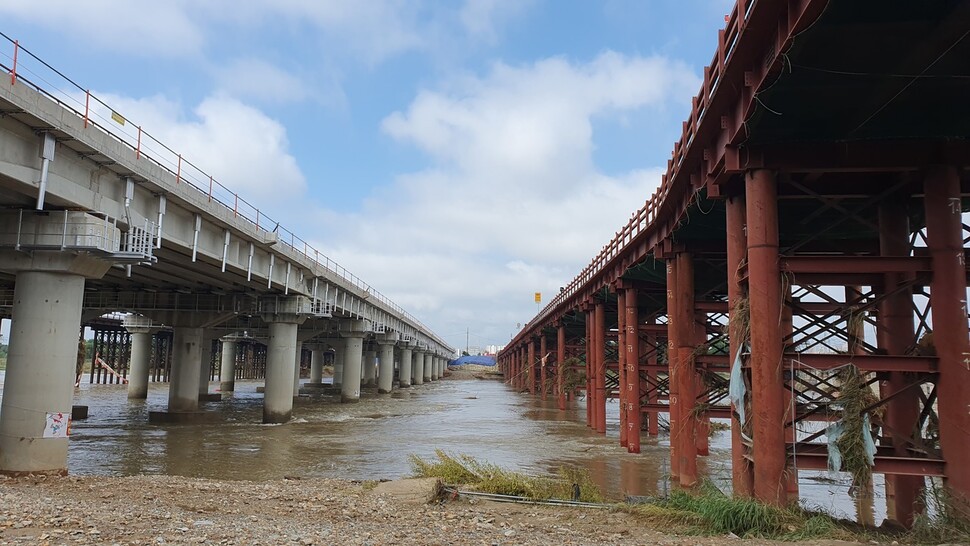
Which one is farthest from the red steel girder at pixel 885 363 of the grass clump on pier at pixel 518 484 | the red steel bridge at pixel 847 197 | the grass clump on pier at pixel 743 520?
the grass clump on pier at pixel 518 484

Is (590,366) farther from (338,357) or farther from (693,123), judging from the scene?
(338,357)

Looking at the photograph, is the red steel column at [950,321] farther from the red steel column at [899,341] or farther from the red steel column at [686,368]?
the red steel column at [686,368]

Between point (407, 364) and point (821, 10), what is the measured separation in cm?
8287

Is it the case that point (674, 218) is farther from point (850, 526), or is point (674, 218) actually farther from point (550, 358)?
point (550, 358)

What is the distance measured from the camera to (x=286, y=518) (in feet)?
33.6

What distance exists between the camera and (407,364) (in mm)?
87562

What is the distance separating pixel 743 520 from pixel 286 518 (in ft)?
21.9

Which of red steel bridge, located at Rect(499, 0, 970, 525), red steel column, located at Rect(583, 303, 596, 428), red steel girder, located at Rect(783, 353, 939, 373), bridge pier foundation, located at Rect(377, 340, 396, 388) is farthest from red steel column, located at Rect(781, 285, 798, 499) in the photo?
bridge pier foundation, located at Rect(377, 340, 396, 388)

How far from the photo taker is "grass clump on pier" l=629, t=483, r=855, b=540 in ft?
29.5

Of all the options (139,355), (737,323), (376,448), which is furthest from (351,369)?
(737,323)

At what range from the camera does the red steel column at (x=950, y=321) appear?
30.6 ft

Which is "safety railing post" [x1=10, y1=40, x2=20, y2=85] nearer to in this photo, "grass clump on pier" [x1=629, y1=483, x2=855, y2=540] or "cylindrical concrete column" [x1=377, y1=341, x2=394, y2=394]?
"grass clump on pier" [x1=629, y1=483, x2=855, y2=540]

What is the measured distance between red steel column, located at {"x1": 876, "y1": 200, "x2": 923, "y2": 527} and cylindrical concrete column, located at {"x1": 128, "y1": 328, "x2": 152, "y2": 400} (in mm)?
46735

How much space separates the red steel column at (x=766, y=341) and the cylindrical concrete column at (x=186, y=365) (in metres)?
32.4
